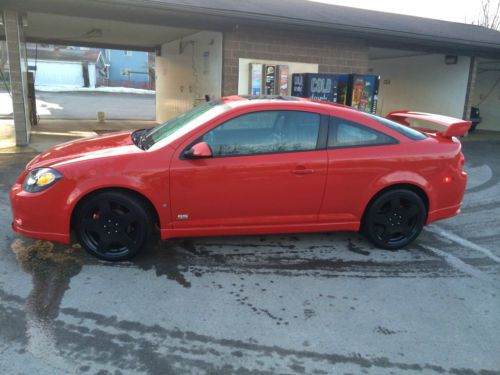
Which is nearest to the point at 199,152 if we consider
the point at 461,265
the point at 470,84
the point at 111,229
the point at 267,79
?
the point at 111,229

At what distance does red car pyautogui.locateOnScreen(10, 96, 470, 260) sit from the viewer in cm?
383

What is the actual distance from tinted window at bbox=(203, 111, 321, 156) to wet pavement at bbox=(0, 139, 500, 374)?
3.52 ft

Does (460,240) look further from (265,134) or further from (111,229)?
(111,229)

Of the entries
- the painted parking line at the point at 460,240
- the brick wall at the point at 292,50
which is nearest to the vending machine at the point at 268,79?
the brick wall at the point at 292,50

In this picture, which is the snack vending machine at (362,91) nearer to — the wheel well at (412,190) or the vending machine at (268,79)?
the vending machine at (268,79)

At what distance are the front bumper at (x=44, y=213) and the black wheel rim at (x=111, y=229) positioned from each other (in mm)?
176

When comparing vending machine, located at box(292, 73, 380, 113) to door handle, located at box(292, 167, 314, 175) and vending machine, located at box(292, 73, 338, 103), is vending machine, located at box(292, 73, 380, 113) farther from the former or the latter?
door handle, located at box(292, 167, 314, 175)

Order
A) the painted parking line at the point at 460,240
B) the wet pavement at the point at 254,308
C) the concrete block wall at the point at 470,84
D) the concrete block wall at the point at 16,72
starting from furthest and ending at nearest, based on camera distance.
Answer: the concrete block wall at the point at 470,84 → the concrete block wall at the point at 16,72 → the painted parking line at the point at 460,240 → the wet pavement at the point at 254,308

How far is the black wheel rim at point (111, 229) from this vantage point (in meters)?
3.89

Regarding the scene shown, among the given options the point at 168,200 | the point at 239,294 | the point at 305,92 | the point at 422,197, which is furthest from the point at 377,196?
the point at 305,92

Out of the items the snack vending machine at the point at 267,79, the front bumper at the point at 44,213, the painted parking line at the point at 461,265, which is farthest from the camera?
the snack vending machine at the point at 267,79

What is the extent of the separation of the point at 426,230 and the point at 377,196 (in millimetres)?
1274

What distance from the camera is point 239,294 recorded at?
353 centimetres

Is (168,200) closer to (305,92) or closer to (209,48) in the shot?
(305,92)
